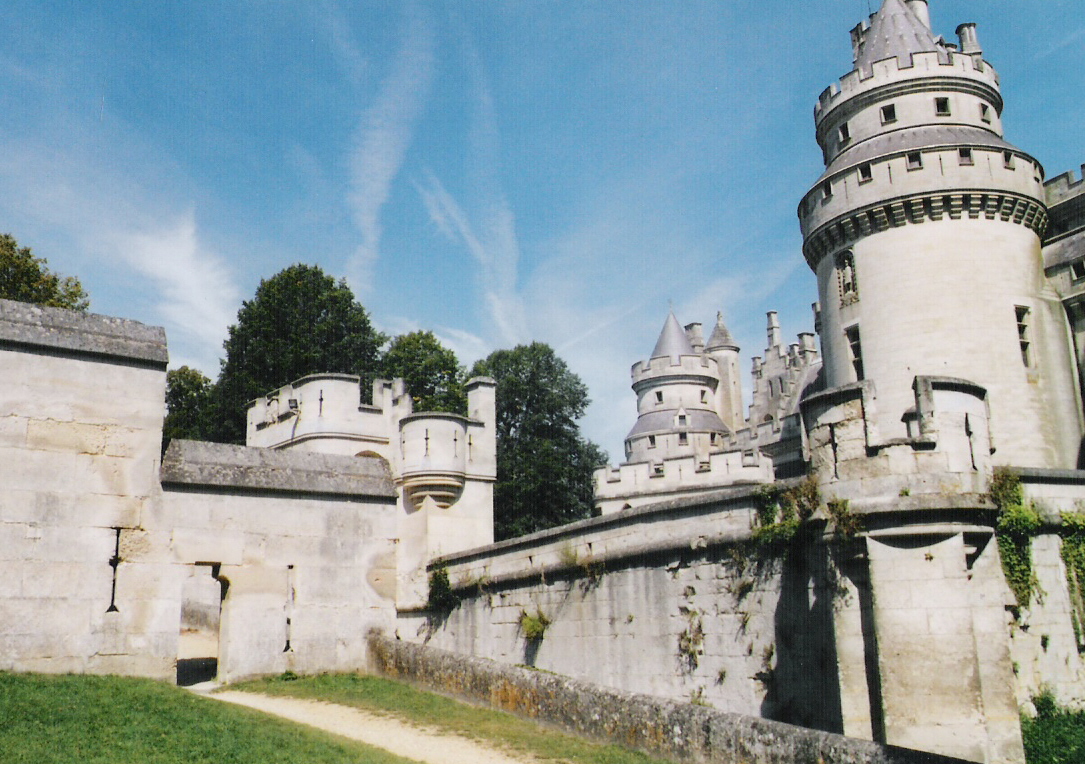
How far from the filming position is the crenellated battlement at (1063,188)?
75.3 ft

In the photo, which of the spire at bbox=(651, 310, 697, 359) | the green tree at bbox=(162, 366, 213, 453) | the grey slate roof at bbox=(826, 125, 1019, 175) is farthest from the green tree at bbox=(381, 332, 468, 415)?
the grey slate roof at bbox=(826, 125, 1019, 175)

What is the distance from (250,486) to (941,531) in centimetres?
959

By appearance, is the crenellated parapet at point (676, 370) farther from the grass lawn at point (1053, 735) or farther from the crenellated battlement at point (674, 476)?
the grass lawn at point (1053, 735)

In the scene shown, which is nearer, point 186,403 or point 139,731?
point 139,731

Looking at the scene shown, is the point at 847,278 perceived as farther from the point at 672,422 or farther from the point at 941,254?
the point at 672,422

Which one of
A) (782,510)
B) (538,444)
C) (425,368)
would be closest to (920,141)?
(782,510)

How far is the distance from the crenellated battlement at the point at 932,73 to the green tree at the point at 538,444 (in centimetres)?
1974

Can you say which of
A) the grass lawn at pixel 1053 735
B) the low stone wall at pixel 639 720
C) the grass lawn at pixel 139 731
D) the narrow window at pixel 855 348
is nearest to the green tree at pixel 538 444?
the narrow window at pixel 855 348

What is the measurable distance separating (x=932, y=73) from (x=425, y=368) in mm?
24177

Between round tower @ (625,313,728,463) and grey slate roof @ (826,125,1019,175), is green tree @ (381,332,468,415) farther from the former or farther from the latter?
grey slate roof @ (826,125,1019,175)

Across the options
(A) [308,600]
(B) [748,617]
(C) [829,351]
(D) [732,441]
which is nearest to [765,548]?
(B) [748,617]

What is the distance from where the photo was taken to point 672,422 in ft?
150

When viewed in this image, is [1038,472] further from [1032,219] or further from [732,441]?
[732,441]

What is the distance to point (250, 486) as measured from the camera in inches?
562
